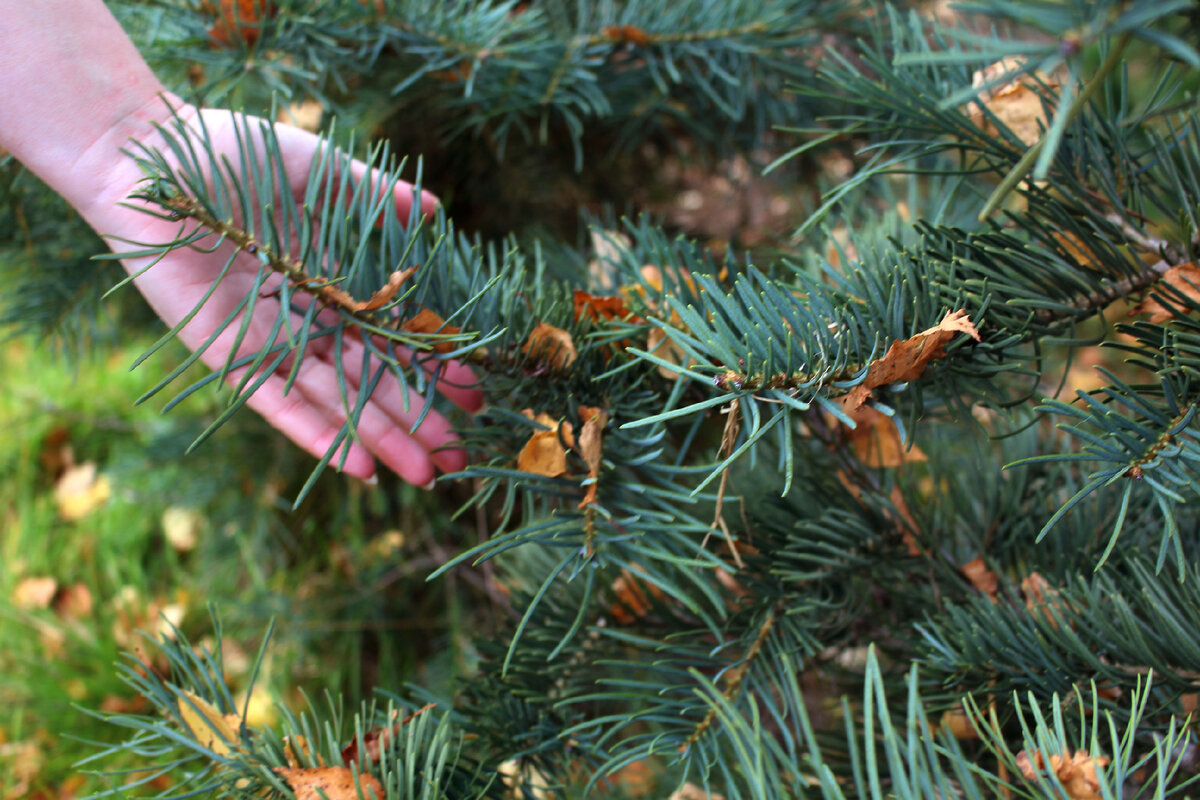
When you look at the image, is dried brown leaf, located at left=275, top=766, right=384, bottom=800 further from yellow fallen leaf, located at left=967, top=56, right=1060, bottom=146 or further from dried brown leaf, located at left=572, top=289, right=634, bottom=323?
yellow fallen leaf, located at left=967, top=56, right=1060, bottom=146

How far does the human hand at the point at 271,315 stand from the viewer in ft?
1.41

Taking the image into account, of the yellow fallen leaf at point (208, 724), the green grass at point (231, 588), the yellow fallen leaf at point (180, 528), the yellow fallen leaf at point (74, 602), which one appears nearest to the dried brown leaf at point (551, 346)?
the yellow fallen leaf at point (208, 724)

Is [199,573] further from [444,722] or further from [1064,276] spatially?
[1064,276]

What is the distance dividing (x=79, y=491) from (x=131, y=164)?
1.04 metres

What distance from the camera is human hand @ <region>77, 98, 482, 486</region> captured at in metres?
0.43

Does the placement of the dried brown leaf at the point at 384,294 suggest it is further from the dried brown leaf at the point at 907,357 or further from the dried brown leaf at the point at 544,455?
the dried brown leaf at the point at 907,357

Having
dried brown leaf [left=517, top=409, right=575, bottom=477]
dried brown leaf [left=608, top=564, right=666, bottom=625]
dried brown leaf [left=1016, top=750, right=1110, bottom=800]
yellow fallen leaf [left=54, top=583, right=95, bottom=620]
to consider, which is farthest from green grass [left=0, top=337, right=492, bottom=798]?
dried brown leaf [left=1016, top=750, right=1110, bottom=800]

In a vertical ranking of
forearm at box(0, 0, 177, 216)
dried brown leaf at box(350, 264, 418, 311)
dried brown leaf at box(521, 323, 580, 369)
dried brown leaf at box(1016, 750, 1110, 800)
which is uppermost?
forearm at box(0, 0, 177, 216)

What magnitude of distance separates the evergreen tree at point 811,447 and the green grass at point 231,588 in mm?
402

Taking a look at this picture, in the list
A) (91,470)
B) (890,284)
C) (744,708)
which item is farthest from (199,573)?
(890,284)

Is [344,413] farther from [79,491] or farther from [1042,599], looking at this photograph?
[79,491]

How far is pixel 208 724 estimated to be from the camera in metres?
0.36

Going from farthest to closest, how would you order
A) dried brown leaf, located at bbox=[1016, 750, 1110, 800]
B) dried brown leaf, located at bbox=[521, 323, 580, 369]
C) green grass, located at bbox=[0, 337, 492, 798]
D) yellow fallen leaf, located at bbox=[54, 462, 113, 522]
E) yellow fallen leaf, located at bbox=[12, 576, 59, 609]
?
1. yellow fallen leaf, located at bbox=[54, 462, 113, 522]
2. yellow fallen leaf, located at bbox=[12, 576, 59, 609]
3. green grass, located at bbox=[0, 337, 492, 798]
4. dried brown leaf, located at bbox=[521, 323, 580, 369]
5. dried brown leaf, located at bbox=[1016, 750, 1110, 800]

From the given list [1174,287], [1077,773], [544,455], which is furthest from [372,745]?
→ [1174,287]
